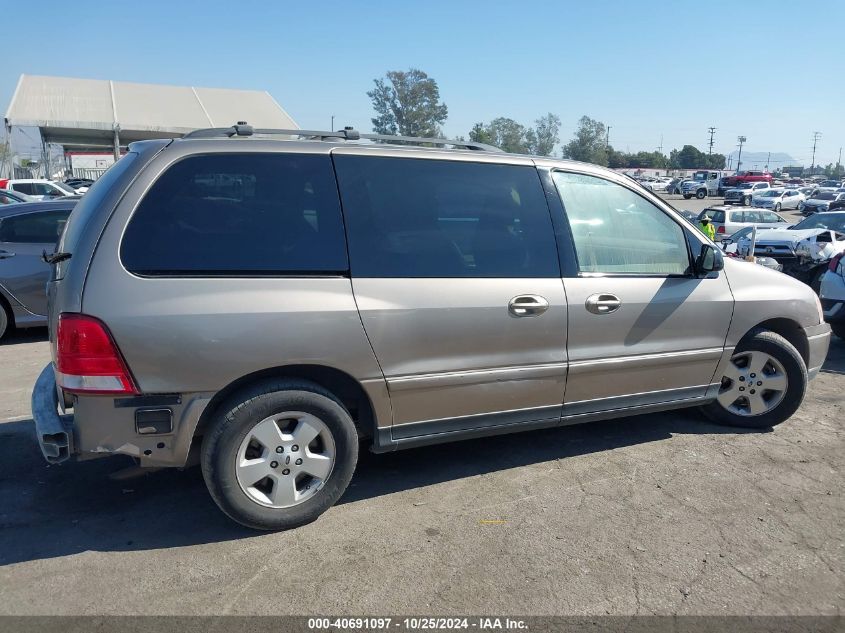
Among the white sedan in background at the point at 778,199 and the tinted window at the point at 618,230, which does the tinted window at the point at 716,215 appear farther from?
the white sedan in background at the point at 778,199

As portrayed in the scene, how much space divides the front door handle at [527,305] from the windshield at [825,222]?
1204 cm

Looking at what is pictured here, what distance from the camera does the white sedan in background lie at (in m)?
42.8

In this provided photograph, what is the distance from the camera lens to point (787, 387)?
4.85 metres

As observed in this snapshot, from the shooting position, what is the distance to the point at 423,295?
3.58 meters

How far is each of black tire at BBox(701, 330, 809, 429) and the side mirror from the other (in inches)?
26.3

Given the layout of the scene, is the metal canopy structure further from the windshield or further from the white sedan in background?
the white sedan in background

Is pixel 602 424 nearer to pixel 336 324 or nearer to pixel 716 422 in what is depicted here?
pixel 716 422

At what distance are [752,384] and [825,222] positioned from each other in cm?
1092

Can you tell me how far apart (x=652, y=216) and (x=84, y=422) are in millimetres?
3582

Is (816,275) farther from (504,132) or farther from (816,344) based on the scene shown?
(504,132)

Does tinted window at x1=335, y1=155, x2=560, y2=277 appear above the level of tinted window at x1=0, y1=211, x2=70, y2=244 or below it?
above

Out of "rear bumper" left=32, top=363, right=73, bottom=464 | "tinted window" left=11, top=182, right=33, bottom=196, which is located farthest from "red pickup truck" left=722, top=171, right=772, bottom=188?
"rear bumper" left=32, top=363, right=73, bottom=464

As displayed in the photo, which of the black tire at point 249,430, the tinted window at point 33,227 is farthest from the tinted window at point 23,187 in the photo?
the black tire at point 249,430

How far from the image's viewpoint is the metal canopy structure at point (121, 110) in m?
34.5
